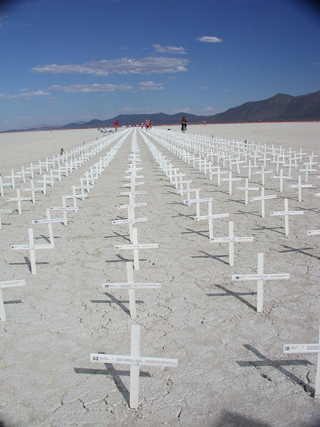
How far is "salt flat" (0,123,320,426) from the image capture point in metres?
2.86

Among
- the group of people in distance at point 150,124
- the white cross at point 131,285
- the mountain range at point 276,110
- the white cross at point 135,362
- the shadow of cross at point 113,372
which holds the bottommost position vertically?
the shadow of cross at point 113,372

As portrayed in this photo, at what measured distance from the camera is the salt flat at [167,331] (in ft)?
9.37

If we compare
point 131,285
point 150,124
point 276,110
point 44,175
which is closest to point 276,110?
point 276,110

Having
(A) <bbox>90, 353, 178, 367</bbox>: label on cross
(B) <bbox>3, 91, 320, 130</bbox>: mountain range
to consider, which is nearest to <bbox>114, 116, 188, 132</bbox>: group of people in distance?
(A) <bbox>90, 353, 178, 367</bbox>: label on cross

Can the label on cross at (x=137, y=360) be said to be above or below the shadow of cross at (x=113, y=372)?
above

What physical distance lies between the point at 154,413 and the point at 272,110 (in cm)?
15709

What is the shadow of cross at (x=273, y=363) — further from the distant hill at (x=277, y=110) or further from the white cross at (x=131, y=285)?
the distant hill at (x=277, y=110)

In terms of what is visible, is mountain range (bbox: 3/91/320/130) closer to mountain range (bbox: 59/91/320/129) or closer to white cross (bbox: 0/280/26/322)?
mountain range (bbox: 59/91/320/129)

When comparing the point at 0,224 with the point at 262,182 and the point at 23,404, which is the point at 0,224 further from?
the point at 262,182

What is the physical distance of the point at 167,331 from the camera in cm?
387

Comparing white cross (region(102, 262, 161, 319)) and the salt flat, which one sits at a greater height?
white cross (region(102, 262, 161, 319))

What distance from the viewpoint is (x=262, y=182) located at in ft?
39.4

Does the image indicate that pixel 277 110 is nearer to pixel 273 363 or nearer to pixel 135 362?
pixel 273 363

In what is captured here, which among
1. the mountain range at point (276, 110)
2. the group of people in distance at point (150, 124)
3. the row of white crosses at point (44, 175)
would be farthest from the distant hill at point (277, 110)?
the row of white crosses at point (44, 175)
